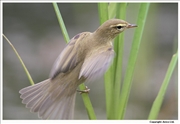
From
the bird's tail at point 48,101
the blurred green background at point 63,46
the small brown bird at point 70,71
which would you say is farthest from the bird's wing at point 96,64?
the blurred green background at point 63,46

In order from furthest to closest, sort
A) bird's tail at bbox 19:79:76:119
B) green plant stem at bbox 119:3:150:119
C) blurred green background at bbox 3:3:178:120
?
blurred green background at bbox 3:3:178:120, bird's tail at bbox 19:79:76:119, green plant stem at bbox 119:3:150:119

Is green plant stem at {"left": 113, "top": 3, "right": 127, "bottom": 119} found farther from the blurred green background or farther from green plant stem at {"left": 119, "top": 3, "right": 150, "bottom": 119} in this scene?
the blurred green background

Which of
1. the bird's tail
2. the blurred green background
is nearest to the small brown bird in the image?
the bird's tail

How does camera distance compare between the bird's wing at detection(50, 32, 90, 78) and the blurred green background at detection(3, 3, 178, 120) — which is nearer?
the bird's wing at detection(50, 32, 90, 78)

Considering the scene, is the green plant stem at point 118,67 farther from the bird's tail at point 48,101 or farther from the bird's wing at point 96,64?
the bird's tail at point 48,101

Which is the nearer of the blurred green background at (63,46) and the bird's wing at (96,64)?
the bird's wing at (96,64)

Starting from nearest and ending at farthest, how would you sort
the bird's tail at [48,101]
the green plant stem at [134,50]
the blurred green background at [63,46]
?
the green plant stem at [134,50]
the bird's tail at [48,101]
the blurred green background at [63,46]

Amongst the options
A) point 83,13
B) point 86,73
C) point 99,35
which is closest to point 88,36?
point 99,35

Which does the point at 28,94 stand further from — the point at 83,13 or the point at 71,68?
the point at 83,13

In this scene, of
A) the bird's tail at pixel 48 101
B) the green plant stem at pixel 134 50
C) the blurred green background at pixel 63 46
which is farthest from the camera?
the blurred green background at pixel 63 46
